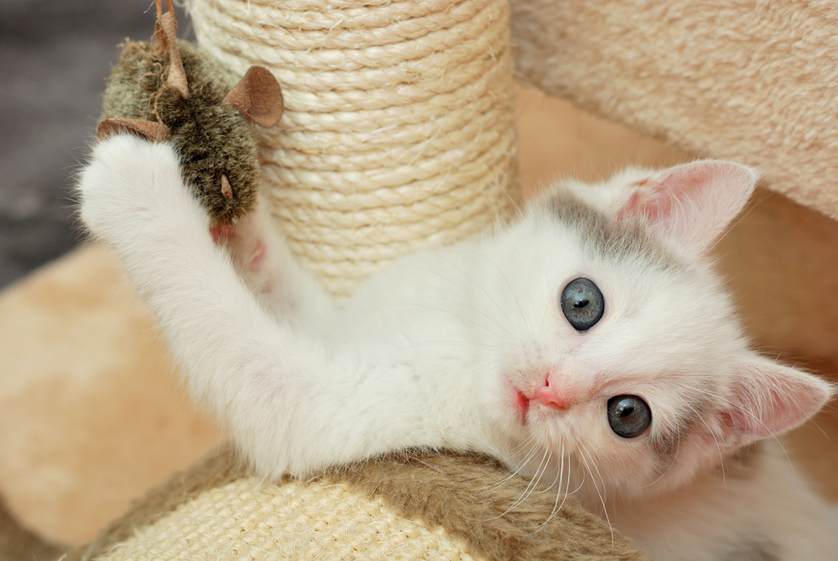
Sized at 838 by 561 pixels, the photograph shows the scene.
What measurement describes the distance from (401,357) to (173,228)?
409mm

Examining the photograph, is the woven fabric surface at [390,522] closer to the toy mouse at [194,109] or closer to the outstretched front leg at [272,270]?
the outstretched front leg at [272,270]

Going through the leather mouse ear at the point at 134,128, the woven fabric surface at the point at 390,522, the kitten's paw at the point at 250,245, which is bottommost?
the woven fabric surface at the point at 390,522

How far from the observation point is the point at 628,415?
1.23 m

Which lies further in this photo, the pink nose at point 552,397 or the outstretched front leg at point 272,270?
the outstretched front leg at point 272,270

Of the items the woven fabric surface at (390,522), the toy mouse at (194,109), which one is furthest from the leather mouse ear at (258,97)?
the woven fabric surface at (390,522)

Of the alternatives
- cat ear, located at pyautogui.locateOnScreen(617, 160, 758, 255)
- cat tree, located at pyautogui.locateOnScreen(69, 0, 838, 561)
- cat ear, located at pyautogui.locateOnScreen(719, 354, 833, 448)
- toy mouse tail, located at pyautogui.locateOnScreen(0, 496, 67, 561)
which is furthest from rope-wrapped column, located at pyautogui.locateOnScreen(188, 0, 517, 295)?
toy mouse tail, located at pyautogui.locateOnScreen(0, 496, 67, 561)

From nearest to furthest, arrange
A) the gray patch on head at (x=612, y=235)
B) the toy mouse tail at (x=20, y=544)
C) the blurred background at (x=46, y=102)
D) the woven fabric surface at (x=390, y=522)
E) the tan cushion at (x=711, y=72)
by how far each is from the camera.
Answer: the woven fabric surface at (x=390, y=522), the gray patch on head at (x=612, y=235), the tan cushion at (x=711, y=72), the toy mouse tail at (x=20, y=544), the blurred background at (x=46, y=102)

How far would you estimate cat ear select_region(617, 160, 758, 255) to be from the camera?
1.26 m

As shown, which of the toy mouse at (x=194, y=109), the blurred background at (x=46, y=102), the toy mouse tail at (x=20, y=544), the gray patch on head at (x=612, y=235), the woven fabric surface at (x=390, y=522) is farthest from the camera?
the blurred background at (x=46, y=102)

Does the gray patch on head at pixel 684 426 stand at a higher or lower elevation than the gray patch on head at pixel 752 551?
higher

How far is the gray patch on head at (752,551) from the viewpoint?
1357 mm

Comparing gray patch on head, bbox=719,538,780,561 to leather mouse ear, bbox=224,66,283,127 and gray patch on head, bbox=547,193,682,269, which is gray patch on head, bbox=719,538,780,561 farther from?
leather mouse ear, bbox=224,66,283,127

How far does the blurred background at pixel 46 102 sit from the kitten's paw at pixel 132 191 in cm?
202

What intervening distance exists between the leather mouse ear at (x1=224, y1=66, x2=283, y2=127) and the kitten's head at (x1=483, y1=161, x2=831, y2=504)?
1.47 feet
